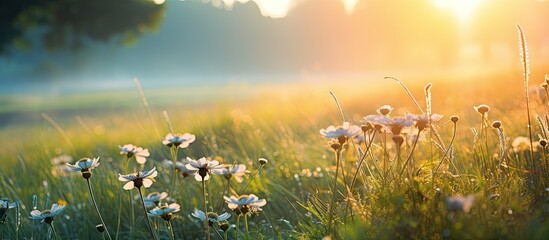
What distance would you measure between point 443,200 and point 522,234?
34cm

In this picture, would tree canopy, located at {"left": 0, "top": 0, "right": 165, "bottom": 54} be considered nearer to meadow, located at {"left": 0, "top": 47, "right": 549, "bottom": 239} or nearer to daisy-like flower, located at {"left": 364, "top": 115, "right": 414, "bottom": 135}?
meadow, located at {"left": 0, "top": 47, "right": 549, "bottom": 239}

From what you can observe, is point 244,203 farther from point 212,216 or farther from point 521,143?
point 521,143

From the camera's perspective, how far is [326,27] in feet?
245

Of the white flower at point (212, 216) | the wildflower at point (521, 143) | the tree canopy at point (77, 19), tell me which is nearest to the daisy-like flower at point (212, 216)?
the white flower at point (212, 216)

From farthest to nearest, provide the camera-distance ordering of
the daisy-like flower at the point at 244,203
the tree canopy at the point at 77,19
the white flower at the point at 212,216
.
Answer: the tree canopy at the point at 77,19, the white flower at the point at 212,216, the daisy-like flower at the point at 244,203

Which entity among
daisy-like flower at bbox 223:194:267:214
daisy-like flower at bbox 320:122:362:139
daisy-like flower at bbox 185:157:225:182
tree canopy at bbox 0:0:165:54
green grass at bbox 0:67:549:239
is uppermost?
tree canopy at bbox 0:0:165:54

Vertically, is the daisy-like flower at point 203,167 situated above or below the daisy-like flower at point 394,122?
below

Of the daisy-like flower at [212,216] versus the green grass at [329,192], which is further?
the daisy-like flower at [212,216]

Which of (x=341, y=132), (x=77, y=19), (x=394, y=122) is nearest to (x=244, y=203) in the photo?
(x=341, y=132)

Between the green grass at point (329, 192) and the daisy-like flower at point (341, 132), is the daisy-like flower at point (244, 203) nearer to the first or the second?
the green grass at point (329, 192)

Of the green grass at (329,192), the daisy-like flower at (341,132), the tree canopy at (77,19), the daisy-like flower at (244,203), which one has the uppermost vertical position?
the tree canopy at (77,19)

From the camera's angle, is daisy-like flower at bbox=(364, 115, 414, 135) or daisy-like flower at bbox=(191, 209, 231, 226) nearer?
daisy-like flower at bbox=(364, 115, 414, 135)

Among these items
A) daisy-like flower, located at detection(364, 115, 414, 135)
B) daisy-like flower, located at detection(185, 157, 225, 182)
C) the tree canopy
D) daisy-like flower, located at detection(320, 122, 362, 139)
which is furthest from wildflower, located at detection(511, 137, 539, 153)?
the tree canopy

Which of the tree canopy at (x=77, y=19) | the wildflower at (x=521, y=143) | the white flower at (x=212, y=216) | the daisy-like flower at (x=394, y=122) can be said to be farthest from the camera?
the tree canopy at (x=77, y=19)
